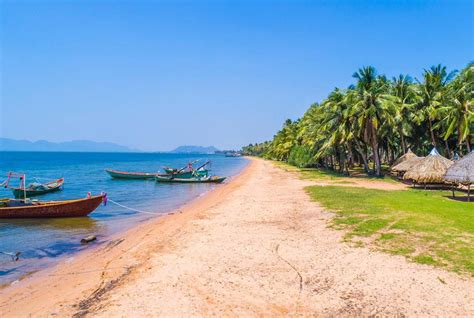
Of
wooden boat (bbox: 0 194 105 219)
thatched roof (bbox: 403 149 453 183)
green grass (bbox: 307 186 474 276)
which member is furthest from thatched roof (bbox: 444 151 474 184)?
wooden boat (bbox: 0 194 105 219)

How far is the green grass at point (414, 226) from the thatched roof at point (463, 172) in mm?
1306

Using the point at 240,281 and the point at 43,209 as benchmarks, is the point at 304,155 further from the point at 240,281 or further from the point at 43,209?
the point at 240,281

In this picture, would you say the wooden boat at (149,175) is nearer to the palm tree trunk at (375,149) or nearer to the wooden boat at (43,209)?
the palm tree trunk at (375,149)

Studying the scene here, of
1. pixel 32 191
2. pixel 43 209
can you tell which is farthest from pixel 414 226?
pixel 32 191

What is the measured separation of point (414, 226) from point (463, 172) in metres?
8.18

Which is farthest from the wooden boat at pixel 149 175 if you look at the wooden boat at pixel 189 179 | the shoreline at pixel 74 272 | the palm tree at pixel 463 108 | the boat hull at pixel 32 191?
the palm tree at pixel 463 108

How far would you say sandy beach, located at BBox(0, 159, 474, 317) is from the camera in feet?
22.2

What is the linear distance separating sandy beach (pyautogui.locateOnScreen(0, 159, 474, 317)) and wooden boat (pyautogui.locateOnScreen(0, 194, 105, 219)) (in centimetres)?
715

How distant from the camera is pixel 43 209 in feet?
59.9

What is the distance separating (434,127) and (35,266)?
1498 inches

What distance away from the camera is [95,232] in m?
15.6

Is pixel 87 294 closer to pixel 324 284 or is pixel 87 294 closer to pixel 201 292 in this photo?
pixel 201 292

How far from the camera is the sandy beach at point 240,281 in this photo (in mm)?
6754

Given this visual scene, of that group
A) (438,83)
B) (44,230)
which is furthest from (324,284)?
(438,83)
